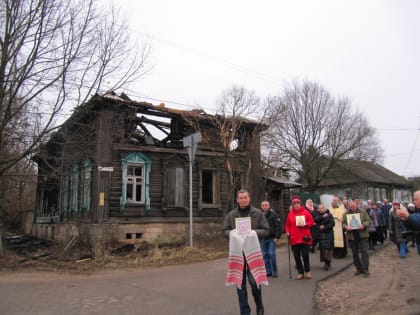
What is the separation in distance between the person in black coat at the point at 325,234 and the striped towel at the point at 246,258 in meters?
5.06

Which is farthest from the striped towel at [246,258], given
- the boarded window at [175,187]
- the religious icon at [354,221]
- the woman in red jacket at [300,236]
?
the boarded window at [175,187]

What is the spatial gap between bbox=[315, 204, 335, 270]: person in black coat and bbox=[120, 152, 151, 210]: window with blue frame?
26.8 feet

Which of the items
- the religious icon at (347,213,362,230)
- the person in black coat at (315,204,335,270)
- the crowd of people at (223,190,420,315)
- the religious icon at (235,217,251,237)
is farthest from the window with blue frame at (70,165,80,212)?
the religious icon at (235,217,251,237)

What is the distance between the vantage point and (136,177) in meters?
16.6

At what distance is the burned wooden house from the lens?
15.5 meters

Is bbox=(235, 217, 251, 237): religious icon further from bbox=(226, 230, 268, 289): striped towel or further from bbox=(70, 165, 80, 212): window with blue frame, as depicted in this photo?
bbox=(70, 165, 80, 212): window with blue frame

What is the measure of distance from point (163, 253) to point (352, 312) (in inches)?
327

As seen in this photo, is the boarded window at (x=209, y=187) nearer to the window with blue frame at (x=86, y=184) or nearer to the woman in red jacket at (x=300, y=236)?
the window with blue frame at (x=86, y=184)

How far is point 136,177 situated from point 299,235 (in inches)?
381

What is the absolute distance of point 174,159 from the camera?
57.8 ft

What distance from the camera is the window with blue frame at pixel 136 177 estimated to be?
16.3m

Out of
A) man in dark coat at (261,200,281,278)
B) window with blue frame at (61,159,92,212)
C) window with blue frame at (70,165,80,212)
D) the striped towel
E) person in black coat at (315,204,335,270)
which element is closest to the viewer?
the striped towel

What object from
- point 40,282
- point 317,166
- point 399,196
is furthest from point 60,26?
point 399,196

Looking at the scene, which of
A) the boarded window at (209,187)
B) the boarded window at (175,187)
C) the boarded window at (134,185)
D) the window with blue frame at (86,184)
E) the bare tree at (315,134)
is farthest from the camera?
the bare tree at (315,134)
